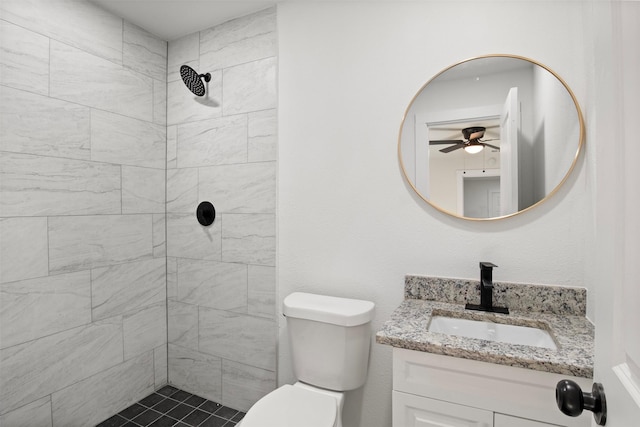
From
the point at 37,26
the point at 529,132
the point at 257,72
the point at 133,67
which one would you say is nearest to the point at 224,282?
the point at 257,72

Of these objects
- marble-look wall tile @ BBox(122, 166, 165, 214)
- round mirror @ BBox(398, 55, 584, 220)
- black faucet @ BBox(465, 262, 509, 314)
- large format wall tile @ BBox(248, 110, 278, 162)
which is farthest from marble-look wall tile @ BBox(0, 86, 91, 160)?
black faucet @ BBox(465, 262, 509, 314)

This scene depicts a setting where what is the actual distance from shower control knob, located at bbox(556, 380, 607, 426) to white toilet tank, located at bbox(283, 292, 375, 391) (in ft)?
3.23

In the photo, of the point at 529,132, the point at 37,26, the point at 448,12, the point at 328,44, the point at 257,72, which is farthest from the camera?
the point at 257,72

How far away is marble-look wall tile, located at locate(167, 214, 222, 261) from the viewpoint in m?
Answer: 2.20

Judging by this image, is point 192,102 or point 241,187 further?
point 192,102

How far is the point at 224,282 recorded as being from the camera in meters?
2.16

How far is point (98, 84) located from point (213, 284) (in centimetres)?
136

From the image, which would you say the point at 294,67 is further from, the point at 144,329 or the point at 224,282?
the point at 144,329

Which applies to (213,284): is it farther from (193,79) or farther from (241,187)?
(193,79)

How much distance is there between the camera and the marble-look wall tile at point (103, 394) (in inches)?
71.6

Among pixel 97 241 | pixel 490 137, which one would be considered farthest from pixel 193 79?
pixel 490 137

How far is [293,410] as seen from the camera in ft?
4.65

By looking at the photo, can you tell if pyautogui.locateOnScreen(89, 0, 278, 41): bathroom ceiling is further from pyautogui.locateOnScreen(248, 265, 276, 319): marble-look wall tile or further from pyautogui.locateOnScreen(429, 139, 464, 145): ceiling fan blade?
pyautogui.locateOnScreen(248, 265, 276, 319): marble-look wall tile

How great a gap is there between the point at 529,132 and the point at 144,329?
2.46 meters
